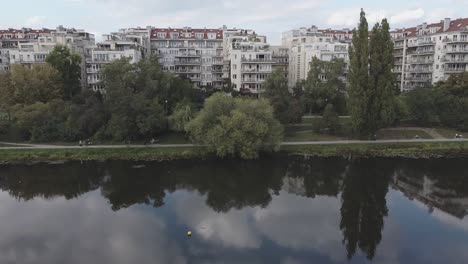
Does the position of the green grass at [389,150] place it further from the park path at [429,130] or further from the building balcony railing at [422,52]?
the building balcony railing at [422,52]

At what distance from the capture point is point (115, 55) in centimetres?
7269

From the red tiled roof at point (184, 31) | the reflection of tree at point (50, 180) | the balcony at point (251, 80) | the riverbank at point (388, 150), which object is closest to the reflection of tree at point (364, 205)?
the riverbank at point (388, 150)

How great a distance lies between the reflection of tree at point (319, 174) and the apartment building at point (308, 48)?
30.0 meters

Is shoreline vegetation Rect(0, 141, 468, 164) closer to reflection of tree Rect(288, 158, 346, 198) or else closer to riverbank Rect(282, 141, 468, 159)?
riverbank Rect(282, 141, 468, 159)

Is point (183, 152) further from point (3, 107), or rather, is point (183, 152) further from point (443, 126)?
point (443, 126)

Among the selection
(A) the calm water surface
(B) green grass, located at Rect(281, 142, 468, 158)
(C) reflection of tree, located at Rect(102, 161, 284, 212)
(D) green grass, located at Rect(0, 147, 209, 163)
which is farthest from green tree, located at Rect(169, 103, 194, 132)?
(B) green grass, located at Rect(281, 142, 468, 158)

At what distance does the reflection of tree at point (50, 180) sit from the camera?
125 feet

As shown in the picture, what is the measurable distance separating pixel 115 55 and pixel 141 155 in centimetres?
3126

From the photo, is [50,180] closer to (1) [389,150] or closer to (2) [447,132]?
(1) [389,150]

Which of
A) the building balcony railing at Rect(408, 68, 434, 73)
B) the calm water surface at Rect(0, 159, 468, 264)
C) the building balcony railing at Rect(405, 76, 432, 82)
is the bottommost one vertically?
the calm water surface at Rect(0, 159, 468, 264)

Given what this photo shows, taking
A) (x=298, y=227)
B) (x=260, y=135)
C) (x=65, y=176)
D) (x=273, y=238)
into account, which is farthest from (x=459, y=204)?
(x=65, y=176)

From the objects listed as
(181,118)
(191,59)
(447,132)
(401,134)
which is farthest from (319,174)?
(191,59)

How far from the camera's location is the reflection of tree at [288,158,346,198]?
38250 mm

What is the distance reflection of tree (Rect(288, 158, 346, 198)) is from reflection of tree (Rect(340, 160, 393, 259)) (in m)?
1.07
